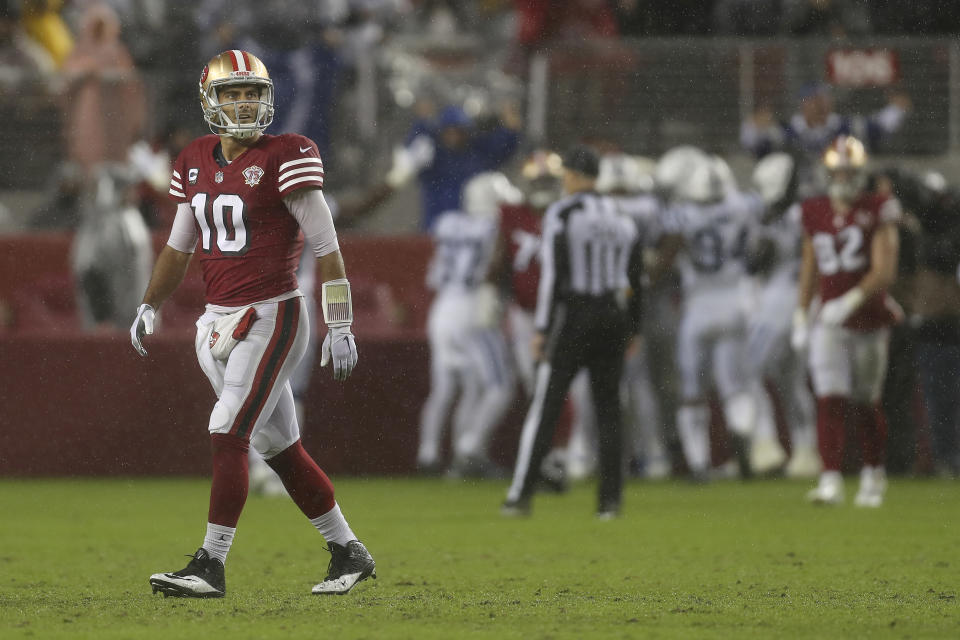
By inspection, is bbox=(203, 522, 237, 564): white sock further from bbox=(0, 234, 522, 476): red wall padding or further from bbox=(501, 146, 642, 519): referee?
bbox=(0, 234, 522, 476): red wall padding

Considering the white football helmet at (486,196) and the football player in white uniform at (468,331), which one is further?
the white football helmet at (486,196)

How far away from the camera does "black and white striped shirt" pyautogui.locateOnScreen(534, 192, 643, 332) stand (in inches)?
386

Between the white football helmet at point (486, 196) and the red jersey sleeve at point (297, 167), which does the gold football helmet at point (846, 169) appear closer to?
the white football helmet at point (486, 196)

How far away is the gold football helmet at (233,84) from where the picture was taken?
635 cm

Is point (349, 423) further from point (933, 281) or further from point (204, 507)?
point (933, 281)

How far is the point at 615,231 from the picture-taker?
32.4 feet

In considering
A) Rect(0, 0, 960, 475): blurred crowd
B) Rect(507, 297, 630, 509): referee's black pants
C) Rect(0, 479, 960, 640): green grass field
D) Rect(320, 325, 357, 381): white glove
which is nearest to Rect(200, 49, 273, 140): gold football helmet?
Rect(320, 325, 357, 381): white glove

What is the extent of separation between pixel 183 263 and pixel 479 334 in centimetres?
701

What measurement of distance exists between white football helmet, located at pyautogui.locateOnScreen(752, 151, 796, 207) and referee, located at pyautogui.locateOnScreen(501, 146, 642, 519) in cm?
459

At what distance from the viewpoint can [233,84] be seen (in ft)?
21.0

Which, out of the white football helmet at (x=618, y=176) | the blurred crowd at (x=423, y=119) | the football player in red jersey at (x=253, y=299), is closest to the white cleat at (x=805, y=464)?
the blurred crowd at (x=423, y=119)

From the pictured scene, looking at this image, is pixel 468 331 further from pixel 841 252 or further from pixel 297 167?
pixel 297 167

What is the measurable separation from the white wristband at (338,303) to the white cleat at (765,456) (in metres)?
7.64

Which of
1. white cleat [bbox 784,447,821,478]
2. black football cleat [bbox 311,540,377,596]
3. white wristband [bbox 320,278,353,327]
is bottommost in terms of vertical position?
white cleat [bbox 784,447,821,478]
